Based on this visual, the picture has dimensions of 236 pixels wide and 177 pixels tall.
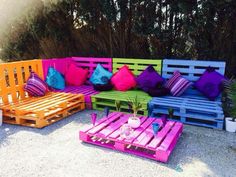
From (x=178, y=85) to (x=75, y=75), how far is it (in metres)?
2.33

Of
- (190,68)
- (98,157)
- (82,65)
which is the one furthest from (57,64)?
(98,157)

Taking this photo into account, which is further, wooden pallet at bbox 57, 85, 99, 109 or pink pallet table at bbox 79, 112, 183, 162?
wooden pallet at bbox 57, 85, 99, 109

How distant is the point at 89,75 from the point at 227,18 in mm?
3084

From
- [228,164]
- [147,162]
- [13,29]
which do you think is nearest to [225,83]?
[228,164]

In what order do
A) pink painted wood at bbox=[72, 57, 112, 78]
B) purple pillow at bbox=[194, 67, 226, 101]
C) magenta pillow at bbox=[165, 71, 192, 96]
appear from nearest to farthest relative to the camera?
purple pillow at bbox=[194, 67, 226, 101] < magenta pillow at bbox=[165, 71, 192, 96] < pink painted wood at bbox=[72, 57, 112, 78]

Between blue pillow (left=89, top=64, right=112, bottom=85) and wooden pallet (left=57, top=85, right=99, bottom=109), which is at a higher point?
blue pillow (left=89, top=64, right=112, bottom=85)

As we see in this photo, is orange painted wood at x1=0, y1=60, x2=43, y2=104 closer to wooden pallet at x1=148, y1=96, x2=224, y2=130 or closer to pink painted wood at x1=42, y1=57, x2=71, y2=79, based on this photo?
pink painted wood at x1=42, y1=57, x2=71, y2=79

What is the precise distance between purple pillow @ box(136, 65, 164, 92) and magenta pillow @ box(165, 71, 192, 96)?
0.24 meters

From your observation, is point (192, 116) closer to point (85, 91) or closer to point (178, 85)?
point (178, 85)

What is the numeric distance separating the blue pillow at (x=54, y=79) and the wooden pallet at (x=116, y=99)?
999 millimetres

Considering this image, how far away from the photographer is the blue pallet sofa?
3.77m

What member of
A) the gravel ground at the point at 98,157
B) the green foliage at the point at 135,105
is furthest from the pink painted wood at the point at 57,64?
the green foliage at the point at 135,105

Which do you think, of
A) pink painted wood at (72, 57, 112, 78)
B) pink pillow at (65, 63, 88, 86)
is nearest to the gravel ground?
pink pillow at (65, 63, 88, 86)

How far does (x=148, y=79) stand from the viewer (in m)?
4.67
